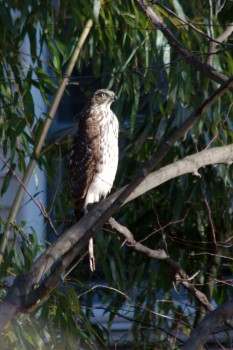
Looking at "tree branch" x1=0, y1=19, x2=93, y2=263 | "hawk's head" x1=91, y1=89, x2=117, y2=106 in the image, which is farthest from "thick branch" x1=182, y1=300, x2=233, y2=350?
"hawk's head" x1=91, y1=89, x2=117, y2=106

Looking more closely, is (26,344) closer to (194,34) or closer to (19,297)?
(19,297)

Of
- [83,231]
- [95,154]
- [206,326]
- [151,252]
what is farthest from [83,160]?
[206,326]

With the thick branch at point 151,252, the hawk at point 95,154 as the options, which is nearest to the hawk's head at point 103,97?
the hawk at point 95,154

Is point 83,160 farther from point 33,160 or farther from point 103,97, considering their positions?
point 33,160

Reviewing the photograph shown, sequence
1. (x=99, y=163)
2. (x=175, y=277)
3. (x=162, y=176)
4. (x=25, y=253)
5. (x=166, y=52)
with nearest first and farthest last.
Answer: (x=162, y=176) < (x=175, y=277) < (x=25, y=253) < (x=166, y=52) < (x=99, y=163)

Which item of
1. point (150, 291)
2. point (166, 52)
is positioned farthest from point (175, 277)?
point (150, 291)

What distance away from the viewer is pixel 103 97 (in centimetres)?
354

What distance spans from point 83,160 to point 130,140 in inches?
15.5

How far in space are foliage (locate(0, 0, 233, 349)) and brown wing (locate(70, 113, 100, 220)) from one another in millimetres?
77

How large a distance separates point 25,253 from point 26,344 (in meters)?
0.33

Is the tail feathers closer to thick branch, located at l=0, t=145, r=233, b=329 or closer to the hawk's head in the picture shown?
the hawk's head

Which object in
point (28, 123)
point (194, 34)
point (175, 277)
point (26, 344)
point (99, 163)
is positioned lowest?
point (26, 344)

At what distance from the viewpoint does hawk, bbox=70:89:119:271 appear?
3490 mm

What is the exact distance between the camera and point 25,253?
287 centimetres
